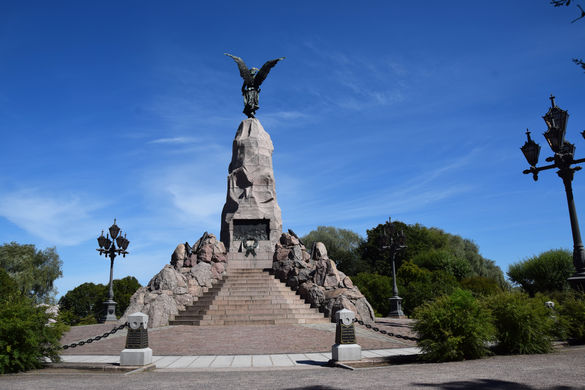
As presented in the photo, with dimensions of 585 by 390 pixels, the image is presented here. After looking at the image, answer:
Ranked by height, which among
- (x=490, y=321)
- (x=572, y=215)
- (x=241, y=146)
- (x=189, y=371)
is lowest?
(x=189, y=371)

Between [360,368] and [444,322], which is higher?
[444,322]

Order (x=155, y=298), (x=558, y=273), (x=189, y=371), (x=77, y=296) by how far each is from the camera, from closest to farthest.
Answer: (x=189, y=371)
(x=155, y=298)
(x=558, y=273)
(x=77, y=296)

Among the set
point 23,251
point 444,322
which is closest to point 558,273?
point 444,322

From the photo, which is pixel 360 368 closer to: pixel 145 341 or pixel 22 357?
pixel 145 341

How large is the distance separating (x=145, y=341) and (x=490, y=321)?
26.9 feet

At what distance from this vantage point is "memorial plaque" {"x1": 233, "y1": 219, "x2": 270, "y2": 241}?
2595 centimetres

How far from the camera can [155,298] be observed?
723 inches

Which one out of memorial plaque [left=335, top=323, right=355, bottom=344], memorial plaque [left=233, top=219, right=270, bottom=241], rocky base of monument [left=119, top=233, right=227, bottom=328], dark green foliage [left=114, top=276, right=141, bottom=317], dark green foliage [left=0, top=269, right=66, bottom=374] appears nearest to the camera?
dark green foliage [left=0, top=269, right=66, bottom=374]

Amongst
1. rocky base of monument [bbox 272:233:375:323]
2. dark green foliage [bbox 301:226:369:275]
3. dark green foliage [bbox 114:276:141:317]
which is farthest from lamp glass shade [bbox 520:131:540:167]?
dark green foliage [bbox 114:276:141:317]

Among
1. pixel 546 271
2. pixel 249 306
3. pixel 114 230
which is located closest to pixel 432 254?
pixel 546 271

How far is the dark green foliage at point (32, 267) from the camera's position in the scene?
35031mm

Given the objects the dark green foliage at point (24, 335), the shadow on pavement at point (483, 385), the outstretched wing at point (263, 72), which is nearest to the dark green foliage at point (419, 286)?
the shadow on pavement at point (483, 385)

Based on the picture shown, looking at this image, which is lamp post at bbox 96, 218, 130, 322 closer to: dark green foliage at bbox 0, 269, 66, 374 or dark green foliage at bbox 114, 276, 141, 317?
dark green foliage at bbox 0, 269, 66, 374

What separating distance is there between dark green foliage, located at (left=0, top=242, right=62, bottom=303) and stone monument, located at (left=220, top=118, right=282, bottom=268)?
64.2ft
